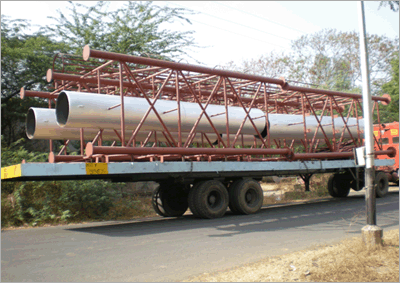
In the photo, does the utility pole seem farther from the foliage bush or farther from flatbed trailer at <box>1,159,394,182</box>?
the foliage bush

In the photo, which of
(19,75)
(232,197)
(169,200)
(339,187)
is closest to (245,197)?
(232,197)

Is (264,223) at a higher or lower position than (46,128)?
lower

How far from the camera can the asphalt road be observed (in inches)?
254

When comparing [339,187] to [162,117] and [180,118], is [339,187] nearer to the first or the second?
[180,118]

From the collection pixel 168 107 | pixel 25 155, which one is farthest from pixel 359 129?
pixel 25 155

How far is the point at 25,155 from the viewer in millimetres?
14812

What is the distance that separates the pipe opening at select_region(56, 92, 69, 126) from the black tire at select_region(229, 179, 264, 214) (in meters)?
5.69

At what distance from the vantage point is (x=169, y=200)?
14062 mm

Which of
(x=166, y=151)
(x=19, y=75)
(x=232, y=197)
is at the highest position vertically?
(x=19, y=75)

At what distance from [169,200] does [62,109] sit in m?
5.01

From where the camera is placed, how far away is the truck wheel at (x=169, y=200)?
13.9 m

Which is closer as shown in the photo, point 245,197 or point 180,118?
point 180,118

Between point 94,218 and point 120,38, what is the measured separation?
11000 mm

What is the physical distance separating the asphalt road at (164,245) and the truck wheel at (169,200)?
168cm
